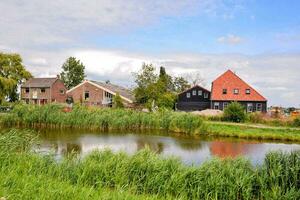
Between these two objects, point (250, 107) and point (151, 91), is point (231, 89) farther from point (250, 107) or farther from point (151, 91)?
point (151, 91)

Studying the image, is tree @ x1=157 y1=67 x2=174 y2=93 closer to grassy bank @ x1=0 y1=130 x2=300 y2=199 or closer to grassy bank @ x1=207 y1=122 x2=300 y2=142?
grassy bank @ x1=207 y1=122 x2=300 y2=142

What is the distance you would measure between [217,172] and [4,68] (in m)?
47.2

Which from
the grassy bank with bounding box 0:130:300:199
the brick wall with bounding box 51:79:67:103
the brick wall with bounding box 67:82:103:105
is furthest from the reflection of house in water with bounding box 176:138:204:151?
the brick wall with bounding box 51:79:67:103

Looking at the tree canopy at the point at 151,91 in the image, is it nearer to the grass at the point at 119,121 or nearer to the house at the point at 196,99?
the house at the point at 196,99

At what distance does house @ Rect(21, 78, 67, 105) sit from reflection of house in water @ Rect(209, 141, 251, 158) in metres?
45.3

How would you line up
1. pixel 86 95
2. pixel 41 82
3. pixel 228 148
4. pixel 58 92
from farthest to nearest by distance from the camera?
pixel 41 82 < pixel 58 92 < pixel 86 95 < pixel 228 148

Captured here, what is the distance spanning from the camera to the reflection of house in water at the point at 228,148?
71.4ft

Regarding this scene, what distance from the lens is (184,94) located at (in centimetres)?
5925

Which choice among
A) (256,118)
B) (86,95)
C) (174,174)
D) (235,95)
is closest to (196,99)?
(235,95)

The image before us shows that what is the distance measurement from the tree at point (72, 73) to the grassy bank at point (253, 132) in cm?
5930

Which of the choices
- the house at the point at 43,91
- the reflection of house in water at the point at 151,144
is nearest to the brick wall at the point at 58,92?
the house at the point at 43,91

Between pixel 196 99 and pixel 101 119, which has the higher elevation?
pixel 196 99

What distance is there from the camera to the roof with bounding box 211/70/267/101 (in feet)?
181

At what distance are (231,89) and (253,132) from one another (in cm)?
2505
